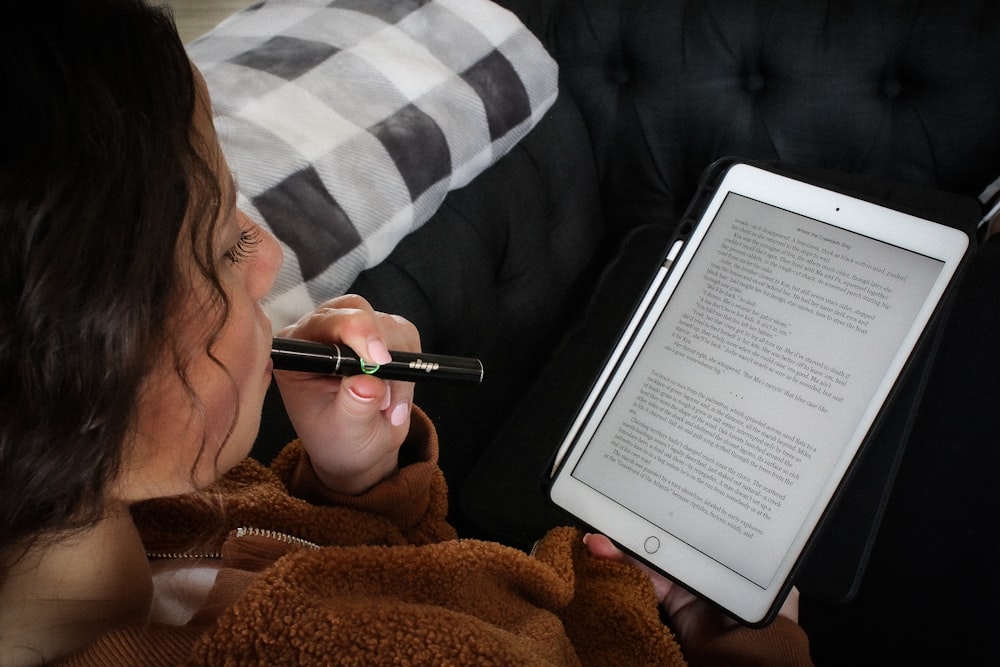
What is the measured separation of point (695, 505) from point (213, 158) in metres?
0.41

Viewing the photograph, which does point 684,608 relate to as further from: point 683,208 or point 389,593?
point 683,208

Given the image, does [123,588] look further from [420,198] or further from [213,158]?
[420,198]

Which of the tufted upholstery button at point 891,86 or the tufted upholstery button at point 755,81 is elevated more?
the tufted upholstery button at point 891,86

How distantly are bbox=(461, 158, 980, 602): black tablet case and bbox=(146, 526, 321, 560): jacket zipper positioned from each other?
209 mm

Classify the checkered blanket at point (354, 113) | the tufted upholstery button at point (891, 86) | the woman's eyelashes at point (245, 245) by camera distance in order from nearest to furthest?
the woman's eyelashes at point (245, 245) → the checkered blanket at point (354, 113) → the tufted upholstery button at point (891, 86)

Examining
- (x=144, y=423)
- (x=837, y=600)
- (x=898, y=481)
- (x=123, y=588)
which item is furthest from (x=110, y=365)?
(x=898, y=481)

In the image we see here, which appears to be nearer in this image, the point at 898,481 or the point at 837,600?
the point at 837,600

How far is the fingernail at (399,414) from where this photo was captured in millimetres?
583

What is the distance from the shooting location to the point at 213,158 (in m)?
0.33

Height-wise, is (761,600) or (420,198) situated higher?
(420,198)

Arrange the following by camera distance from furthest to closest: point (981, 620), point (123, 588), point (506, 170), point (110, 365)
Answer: point (506, 170)
point (981, 620)
point (123, 588)
point (110, 365)

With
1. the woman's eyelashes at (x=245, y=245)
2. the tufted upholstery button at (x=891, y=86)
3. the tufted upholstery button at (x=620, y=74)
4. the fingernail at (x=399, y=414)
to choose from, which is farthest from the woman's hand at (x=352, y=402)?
the tufted upholstery button at (x=891, y=86)

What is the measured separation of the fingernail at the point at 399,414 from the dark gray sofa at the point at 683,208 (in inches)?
4.9

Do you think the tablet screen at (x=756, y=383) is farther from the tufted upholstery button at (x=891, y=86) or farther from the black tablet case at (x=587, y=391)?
the tufted upholstery button at (x=891, y=86)
